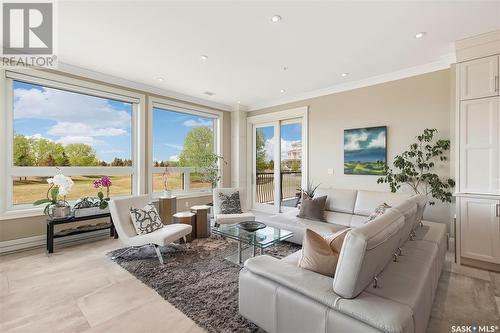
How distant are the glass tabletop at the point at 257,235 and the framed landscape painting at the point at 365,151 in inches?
84.6

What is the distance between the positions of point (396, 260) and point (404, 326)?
2.75ft

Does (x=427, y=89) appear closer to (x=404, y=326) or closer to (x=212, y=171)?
(x=404, y=326)

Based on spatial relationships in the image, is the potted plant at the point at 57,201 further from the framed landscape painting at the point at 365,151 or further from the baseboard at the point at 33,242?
the framed landscape painting at the point at 365,151

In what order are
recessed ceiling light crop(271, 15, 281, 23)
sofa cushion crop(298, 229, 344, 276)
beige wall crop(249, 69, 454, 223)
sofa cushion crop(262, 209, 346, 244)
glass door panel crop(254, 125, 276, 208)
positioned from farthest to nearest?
1. glass door panel crop(254, 125, 276, 208)
2. beige wall crop(249, 69, 454, 223)
3. sofa cushion crop(262, 209, 346, 244)
4. recessed ceiling light crop(271, 15, 281, 23)
5. sofa cushion crop(298, 229, 344, 276)

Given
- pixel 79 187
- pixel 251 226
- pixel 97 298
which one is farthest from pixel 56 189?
pixel 251 226

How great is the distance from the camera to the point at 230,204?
4.46 m

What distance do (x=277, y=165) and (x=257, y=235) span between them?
3043mm

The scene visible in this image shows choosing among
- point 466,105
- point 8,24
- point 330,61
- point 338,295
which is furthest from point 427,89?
point 8,24

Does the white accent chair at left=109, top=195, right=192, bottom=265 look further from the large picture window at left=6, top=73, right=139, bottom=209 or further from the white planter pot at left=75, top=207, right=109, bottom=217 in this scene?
the large picture window at left=6, top=73, right=139, bottom=209

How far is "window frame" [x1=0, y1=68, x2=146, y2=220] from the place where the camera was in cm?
342

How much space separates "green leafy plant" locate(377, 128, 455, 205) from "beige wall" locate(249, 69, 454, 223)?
15 cm

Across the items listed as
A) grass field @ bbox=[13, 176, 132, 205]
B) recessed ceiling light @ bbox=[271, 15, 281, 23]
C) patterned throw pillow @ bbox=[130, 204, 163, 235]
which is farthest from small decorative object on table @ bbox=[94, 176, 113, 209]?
recessed ceiling light @ bbox=[271, 15, 281, 23]

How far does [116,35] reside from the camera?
2906mm
